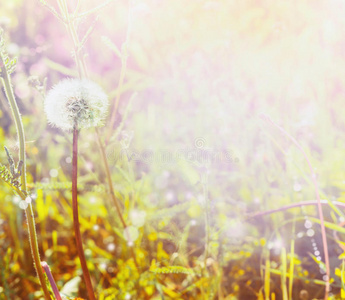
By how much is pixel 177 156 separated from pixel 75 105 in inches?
35.3

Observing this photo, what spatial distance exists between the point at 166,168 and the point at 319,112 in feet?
3.00

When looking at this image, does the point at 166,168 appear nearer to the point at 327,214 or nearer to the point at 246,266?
the point at 246,266

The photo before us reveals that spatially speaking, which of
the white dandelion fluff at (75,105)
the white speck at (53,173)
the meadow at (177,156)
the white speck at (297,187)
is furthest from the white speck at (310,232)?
the white speck at (53,173)

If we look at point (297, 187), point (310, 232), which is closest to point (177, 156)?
point (297, 187)

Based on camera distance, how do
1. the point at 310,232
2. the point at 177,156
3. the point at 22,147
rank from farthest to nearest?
the point at 177,156 < the point at 310,232 < the point at 22,147

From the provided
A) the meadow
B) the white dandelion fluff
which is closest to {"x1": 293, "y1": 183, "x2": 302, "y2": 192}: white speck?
the meadow

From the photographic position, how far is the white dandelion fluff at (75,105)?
0.78 metres

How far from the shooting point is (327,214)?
1.35m

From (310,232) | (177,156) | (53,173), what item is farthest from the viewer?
(53,173)

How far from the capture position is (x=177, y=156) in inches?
64.6

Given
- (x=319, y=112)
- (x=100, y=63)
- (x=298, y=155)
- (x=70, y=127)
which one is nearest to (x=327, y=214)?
(x=298, y=155)

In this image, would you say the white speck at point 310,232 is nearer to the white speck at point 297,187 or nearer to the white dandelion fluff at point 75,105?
the white speck at point 297,187

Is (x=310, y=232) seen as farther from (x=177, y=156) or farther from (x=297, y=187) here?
(x=177, y=156)

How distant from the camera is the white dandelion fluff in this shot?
2.57ft
